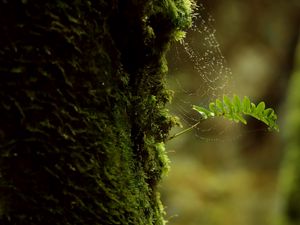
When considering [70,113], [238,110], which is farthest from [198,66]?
[70,113]

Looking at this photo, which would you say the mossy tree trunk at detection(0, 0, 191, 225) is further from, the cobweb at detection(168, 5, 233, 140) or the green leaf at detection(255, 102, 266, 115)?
the green leaf at detection(255, 102, 266, 115)

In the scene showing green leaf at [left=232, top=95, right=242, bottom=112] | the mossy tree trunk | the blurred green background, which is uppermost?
the blurred green background

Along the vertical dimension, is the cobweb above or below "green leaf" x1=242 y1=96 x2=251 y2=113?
above

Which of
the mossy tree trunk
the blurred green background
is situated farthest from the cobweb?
the blurred green background

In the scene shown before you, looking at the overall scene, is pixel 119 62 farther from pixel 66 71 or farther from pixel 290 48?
pixel 290 48

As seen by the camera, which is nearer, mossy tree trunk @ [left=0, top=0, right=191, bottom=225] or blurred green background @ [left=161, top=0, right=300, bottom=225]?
mossy tree trunk @ [left=0, top=0, right=191, bottom=225]

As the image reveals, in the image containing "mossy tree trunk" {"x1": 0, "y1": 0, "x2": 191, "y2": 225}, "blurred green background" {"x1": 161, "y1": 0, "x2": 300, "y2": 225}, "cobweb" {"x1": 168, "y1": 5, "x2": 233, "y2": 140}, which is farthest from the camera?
"blurred green background" {"x1": 161, "y1": 0, "x2": 300, "y2": 225}

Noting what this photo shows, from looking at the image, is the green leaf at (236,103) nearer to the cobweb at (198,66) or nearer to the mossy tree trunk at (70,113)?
the cobweb at (198,66)

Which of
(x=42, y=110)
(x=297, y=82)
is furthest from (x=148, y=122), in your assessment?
(x=297, y=82)

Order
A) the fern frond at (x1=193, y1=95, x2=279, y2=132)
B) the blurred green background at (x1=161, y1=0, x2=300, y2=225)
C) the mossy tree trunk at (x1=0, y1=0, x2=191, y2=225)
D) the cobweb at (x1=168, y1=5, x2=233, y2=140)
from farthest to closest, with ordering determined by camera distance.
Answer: the blurred green background at (x1=161, y1=0, x2=300, y2=225)
the cobweb at (x1=168, y1=5, x2=233, y2=140)
the fern frond at (x1=193, y1=95, x2=279, y2=132)
the mossy tree trunk at (x1=0, y1=0, x2=191, y2=225)
